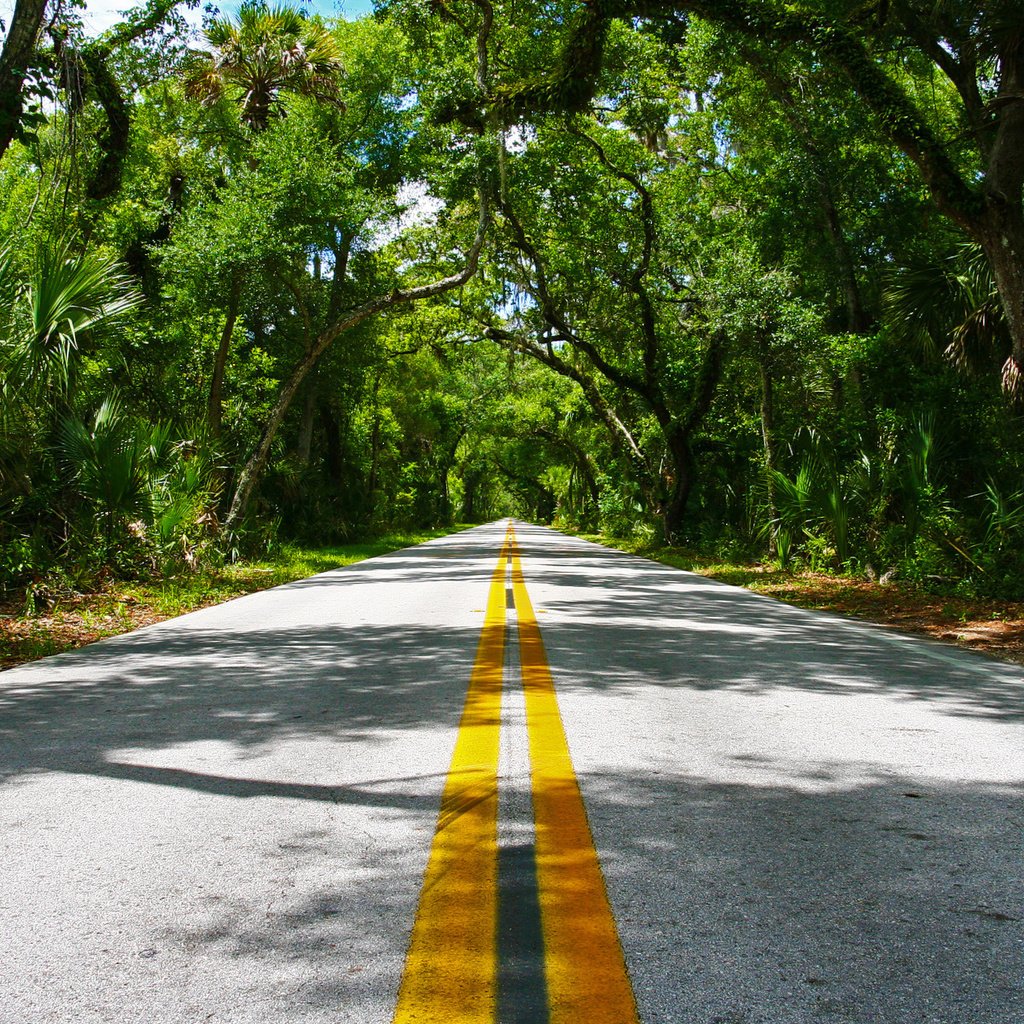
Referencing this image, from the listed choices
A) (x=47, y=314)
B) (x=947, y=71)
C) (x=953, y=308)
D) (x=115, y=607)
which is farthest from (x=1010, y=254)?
(x=115, y=607)

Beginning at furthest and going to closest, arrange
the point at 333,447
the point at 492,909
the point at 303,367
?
the point at 333,447, the point at 303,367, the point at 492,909

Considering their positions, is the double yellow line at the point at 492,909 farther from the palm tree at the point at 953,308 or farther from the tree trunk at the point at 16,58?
the palm tree at the point at 953,308

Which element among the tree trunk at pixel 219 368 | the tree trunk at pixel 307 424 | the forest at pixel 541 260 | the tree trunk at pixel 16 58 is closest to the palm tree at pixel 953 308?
the forest at pixel 541 260

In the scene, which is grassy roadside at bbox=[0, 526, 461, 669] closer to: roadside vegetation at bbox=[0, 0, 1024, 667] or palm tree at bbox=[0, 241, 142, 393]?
roadside vegetation at bbox=[0, 0, 1024, 667]

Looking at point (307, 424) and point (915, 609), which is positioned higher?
point (307, 424)

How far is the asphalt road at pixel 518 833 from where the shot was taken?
7.30 feet

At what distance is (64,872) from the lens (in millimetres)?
2938

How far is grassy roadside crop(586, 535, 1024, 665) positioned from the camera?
8.59m

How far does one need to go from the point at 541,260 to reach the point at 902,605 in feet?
51.4

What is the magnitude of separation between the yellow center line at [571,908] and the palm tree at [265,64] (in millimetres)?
19679

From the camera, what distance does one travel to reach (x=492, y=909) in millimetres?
2633

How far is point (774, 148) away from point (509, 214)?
20.9 feet

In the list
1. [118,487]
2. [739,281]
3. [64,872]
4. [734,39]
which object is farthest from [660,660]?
[739,281]

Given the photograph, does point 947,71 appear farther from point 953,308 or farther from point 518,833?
point 518,833
